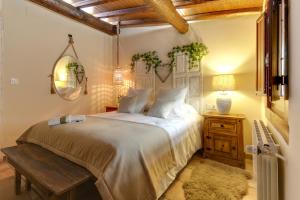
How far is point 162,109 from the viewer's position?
9.27ft

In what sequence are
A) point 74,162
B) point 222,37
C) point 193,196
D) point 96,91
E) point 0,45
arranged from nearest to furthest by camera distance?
point 74,162 < point 193,196 < point 0,45 < point 222,37 < point 96,91

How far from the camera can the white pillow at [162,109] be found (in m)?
2.79

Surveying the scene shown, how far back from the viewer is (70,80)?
3793 mm

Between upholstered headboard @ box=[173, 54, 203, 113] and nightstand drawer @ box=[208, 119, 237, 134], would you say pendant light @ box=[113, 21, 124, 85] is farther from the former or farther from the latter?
nightstand drawer @ box=[208, 119, 237, 134]

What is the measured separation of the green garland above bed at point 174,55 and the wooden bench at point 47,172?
2690mm

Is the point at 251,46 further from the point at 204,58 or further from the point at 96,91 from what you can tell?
the point at 96,91

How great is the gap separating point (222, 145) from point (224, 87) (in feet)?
3.01

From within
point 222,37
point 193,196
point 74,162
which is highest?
point 222,37

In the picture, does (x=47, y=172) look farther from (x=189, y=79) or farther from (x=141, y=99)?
(x=189, y=79)

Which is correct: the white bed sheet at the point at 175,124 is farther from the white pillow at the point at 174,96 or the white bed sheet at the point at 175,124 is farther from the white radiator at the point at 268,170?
the white radiator at the point at 268,170

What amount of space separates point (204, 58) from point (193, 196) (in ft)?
7.90

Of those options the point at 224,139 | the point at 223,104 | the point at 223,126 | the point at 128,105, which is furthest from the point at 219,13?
the point at 128,105

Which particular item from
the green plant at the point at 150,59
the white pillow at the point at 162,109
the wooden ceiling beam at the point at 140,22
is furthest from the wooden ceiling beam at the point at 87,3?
the white pillow at the point at 162,109

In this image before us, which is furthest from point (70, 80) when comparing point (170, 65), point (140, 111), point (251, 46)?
point (251, 46)
